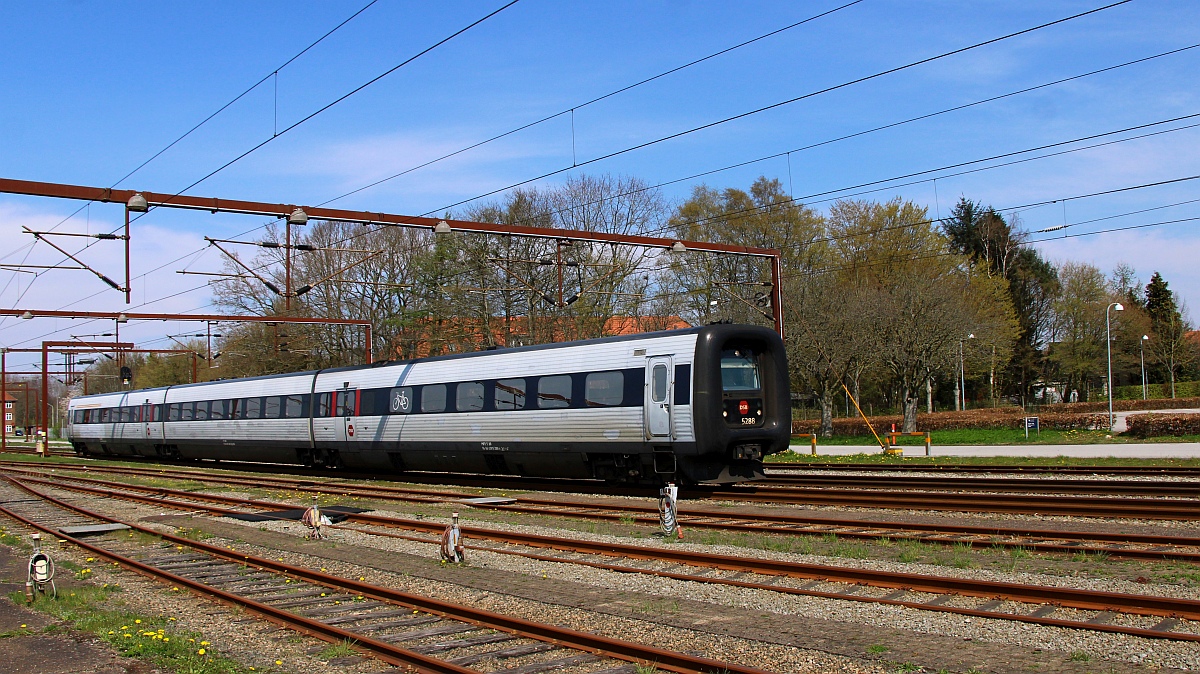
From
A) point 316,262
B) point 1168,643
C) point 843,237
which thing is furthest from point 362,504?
point 843,237

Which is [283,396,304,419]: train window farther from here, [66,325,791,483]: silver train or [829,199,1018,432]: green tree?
[829,199,1018,432]: green tree

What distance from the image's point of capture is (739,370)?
18328mm

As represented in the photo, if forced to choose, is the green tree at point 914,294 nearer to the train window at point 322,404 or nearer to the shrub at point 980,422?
the shrub at point 980,422

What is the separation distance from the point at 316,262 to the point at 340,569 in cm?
4259

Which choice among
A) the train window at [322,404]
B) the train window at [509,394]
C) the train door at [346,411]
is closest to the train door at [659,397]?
the train window at [509,394]

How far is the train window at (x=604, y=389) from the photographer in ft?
61.3

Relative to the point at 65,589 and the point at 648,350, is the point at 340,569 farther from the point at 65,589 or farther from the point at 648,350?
the point at 648,350

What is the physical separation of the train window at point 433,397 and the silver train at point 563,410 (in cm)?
4

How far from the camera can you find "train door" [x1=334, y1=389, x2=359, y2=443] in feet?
88.2

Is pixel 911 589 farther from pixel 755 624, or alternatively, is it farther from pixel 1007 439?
pixel 1007 439

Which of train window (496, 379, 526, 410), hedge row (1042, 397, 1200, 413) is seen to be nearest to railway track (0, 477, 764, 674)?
train window (496, 379, 526, 410)

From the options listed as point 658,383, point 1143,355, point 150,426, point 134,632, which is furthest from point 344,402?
point 1143,355

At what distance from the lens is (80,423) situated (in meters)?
48.6

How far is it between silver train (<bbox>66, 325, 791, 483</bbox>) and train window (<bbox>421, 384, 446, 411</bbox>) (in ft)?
0.14
